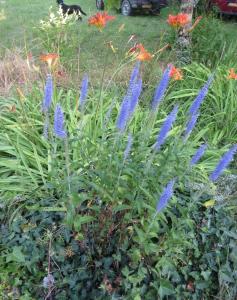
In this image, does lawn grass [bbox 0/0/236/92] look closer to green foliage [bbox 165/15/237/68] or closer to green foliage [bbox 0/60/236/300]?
green foliage [bbox 165/15/237/68]

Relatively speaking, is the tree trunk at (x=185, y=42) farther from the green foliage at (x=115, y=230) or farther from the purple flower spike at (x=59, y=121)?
the purple flower spike at (x=59, y=121)

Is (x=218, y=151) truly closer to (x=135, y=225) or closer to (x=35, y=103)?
(x=135, y=225)

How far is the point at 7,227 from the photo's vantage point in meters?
2.79

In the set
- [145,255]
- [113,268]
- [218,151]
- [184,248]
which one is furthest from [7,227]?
[218,151]

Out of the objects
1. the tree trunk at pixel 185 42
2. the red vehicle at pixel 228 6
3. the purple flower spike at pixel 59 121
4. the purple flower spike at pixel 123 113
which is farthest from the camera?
the red vehicle at pixel 228 6

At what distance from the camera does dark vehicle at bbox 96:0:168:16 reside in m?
10.2

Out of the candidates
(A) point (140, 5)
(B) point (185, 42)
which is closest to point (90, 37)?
(A) point (140, 5)

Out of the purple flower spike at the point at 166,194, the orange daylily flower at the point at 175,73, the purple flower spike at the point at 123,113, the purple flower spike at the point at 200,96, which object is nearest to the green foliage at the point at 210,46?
the orange daylily flower at the point at 175,73

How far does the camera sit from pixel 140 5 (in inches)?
401

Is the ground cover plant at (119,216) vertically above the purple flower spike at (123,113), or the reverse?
the purple flower spike at (123,113)

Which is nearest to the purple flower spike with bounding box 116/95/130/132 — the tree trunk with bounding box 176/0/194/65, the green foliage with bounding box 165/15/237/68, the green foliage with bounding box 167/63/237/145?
the green foliage with bounding box 167/63/237/145

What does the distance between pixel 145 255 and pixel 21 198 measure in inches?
39.8

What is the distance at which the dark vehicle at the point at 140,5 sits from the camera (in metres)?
10.2

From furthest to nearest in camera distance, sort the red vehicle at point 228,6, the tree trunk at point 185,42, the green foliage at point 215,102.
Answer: the red vehicle at point 228,6, the tree trunk at point 185,42, the green foliage at point 215,102
